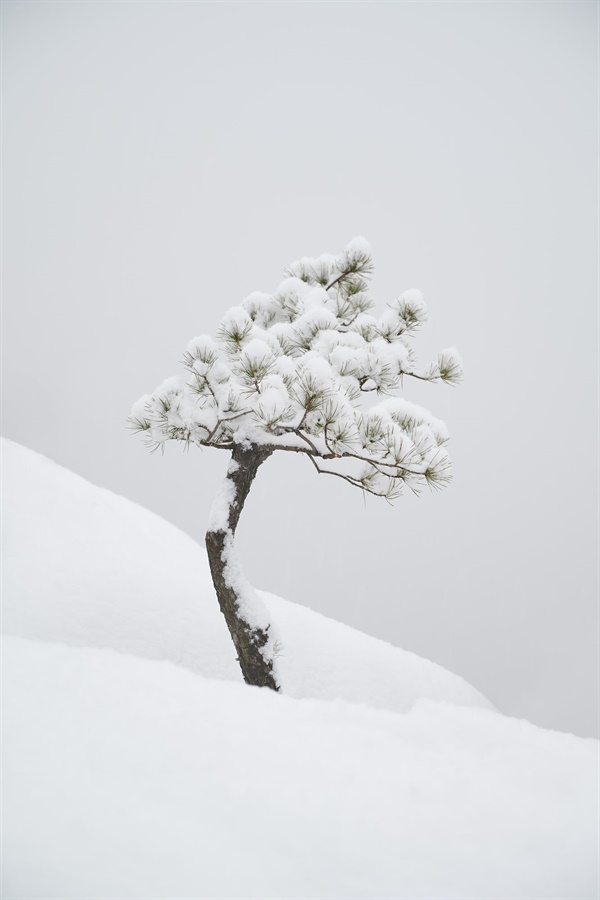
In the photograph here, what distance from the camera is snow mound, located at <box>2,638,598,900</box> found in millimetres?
892

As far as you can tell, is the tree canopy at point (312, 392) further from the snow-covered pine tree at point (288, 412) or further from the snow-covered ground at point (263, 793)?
the snow-covered ground at point (263, 793)

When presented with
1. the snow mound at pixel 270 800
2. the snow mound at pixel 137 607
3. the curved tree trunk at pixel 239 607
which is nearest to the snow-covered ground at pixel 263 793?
the snow mound at pixel 270 800

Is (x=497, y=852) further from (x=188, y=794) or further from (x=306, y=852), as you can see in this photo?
→ (x=188, y=794)

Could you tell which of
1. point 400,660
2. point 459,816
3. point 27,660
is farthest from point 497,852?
point 400,660

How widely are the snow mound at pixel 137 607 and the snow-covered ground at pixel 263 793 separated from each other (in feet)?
3.20

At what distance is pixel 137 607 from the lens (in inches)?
113

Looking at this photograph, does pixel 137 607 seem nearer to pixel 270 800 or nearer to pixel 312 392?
pixel 312 392

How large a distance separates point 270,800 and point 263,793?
0.02m

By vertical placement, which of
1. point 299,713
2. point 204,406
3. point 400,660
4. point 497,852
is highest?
point 204,406

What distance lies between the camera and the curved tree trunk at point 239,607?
7.46 feet

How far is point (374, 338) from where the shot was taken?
277 cm

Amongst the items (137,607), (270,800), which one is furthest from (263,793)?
(137,607)

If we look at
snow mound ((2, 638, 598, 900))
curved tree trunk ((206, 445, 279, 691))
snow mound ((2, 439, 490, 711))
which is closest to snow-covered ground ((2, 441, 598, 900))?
snow mound ((2, 638, 598, 900))

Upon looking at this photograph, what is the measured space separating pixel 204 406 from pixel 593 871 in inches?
80.8
